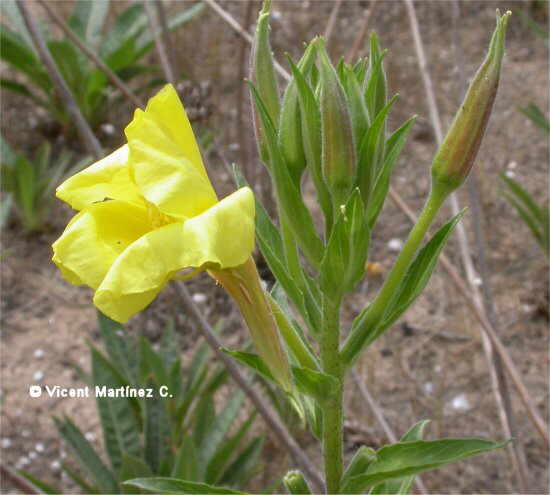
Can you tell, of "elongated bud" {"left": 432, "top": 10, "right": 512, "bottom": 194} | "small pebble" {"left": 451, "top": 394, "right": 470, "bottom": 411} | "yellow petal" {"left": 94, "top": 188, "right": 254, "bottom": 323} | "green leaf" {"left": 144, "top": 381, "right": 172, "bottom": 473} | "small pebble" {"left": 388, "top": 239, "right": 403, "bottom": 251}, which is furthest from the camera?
"small pebble" {"left": 388, "top": 239, "right": 403, "bottom": 251}

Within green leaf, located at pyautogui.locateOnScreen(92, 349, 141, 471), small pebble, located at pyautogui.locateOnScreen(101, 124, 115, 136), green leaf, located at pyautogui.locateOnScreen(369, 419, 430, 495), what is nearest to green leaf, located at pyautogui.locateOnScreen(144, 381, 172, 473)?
green leaf, located at pyautogui.locateOnScreen(92, 349, 141, 471)

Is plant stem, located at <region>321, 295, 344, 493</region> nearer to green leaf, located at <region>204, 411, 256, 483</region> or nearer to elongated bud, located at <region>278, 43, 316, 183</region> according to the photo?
elongated bud, located at <region>278, 43, 316, 183</region>

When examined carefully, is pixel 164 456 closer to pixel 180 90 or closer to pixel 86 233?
pixel 180 90

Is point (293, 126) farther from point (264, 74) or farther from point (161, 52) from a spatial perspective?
point (161, 52)

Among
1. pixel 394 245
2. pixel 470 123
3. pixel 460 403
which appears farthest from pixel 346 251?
pixel 394 245

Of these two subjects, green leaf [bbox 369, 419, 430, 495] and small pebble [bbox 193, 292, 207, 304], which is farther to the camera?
small pebble [bbox 193, 292, 207, 304]

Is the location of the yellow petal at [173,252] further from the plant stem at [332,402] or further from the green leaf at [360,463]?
the green leaf at [360,463]

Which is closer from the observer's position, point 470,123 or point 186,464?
point 470,123
